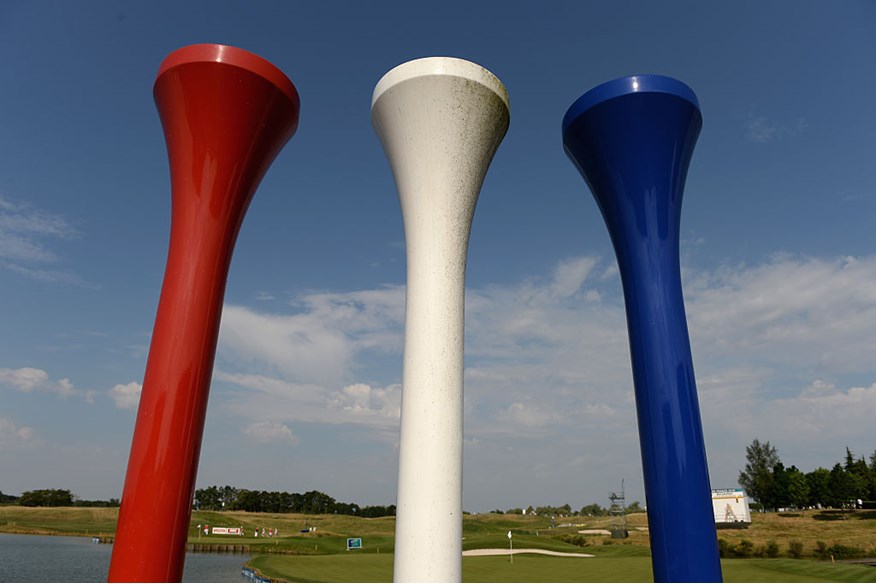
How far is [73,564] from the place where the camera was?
117 feet

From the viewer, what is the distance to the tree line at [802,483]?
64.7 meters

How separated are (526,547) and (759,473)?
47.8 m

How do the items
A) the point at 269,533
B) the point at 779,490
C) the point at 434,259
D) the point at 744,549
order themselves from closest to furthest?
the point at 434,259 → the point at 744,549 → the point at 269,533 → the point at 779,490

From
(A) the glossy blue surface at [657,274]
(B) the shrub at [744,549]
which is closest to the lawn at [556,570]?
(B) the shrub at [744,549]

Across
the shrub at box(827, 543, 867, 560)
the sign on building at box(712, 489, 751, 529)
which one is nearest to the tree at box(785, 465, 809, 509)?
the sign on building at box(712, 489, 751, 529)

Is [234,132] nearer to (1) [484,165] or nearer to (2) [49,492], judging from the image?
(1) [484,165]

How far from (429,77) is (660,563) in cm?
843

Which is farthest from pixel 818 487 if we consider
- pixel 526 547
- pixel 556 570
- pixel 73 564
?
pixel 73 564

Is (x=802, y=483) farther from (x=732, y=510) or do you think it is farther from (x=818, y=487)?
(x=732, y=510)

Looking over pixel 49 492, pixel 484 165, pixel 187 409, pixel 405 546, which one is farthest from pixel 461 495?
pixel 49 492

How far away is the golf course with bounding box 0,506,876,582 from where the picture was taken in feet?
87.3

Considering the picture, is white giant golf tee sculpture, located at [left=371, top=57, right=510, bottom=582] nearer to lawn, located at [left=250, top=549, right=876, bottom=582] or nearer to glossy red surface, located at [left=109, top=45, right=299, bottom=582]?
glossy red surface, located at [left=109, top=45, right=299, bottom=582]

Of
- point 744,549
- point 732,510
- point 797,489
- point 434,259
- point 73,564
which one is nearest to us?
point 434,259

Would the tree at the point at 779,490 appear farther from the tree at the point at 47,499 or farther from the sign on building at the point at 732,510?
the tree at the point at 47,499
